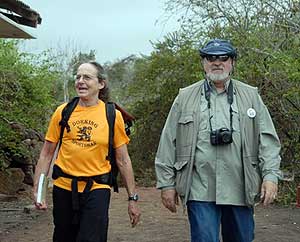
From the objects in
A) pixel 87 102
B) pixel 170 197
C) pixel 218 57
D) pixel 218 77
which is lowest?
pixel 170 197

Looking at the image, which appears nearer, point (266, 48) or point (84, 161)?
point (84, 161)

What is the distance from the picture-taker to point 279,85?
12836 millimetres

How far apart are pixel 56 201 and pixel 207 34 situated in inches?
383

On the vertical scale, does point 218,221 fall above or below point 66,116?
below

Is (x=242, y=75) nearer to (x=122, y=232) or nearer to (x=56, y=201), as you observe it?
(x=122, y=232)

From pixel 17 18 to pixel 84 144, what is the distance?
17.9ft

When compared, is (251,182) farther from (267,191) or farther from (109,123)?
(109,123)

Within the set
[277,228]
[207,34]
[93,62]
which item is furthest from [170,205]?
[207,34]

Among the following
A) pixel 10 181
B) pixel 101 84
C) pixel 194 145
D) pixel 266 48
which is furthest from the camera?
pixel 10 181

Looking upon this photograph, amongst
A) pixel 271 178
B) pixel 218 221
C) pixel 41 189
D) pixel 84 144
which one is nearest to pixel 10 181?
pixel 41 189

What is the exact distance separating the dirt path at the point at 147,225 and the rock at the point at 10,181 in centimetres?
153

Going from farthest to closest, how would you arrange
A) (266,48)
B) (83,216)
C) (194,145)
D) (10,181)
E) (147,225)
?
(10,181) < (266,48) < (147,225) < (83,216) < (194,145)

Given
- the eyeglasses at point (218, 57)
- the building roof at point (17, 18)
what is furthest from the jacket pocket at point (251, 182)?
the building roof at point (17, 18)

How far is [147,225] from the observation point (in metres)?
9.88
